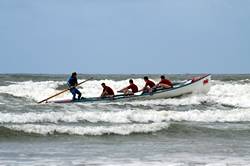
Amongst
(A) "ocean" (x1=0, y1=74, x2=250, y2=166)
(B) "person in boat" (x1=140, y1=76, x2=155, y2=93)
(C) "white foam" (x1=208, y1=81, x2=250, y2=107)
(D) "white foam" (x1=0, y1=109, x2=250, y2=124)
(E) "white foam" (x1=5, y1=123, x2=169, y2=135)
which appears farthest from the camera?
(C) "white foam" (x1=208, y1=81, x2=250, y2=107)

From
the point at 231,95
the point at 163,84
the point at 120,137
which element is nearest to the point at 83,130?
the point at 120,137

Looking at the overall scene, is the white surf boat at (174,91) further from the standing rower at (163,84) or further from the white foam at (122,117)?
the white foam at (122,117)

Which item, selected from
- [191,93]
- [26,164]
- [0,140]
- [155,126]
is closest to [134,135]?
[155,126]

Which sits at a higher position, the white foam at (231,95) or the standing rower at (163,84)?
the standing rower at (163,84)

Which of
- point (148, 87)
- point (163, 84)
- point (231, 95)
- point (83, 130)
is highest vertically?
point (163, 84)

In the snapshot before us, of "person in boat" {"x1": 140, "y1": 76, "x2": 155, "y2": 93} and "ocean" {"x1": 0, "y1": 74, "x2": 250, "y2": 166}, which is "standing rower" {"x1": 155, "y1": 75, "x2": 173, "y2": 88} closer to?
"person in boat" {"x1": 140, "y1": 76, "x2": 155, "y2": 93}

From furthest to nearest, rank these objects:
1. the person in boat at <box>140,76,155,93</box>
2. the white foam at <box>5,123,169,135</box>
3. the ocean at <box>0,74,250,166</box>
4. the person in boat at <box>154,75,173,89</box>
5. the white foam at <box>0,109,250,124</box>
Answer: the person in boat at <box>154,75,173,89</box>, the person in boat at <box>140,76,155,93</box>, the white foam at <box>0,109,250,124</box>, the white foam at <box>5,123,169,135</box>, the ocean at <box>0,74,250,166</box>

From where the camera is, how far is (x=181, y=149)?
1088 cm

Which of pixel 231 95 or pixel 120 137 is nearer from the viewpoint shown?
pixel 120 137

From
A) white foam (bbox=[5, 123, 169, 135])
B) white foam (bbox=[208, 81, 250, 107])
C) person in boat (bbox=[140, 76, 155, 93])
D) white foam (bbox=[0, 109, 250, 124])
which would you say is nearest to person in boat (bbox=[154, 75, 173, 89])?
person in boat (bbox=[140, 76, 155, 93])

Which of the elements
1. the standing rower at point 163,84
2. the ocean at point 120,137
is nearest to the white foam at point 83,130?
the ocean at point 120,137

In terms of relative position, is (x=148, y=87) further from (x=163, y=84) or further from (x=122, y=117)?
(x=122, y=117)

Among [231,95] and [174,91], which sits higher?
[174,91]

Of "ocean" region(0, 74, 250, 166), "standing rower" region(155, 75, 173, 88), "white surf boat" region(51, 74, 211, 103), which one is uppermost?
"standing rower" region(155, 75, 173, 88)
